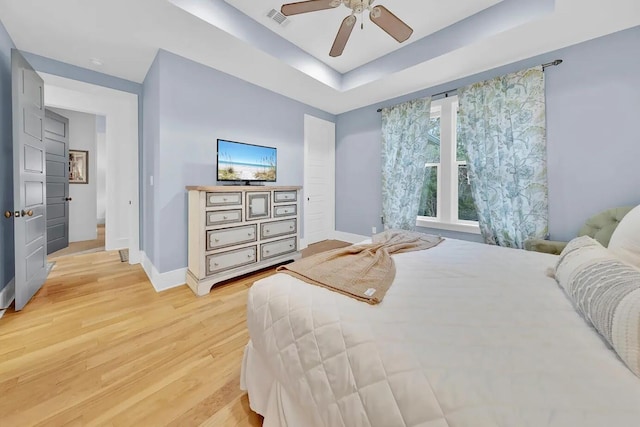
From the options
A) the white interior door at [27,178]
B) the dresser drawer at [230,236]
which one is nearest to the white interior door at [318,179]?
the dresser drawer at [230,236]

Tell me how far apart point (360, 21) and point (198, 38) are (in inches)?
62.9

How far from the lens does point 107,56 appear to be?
262 centimetres

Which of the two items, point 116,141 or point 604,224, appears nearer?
point 604,224

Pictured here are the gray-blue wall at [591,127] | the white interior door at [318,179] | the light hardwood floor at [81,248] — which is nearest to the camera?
the gray-blue wall at [591,127]

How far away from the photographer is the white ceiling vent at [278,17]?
2387 millimetres

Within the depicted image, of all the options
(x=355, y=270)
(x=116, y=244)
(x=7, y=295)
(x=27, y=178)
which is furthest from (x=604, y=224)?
(x=116, y=244)

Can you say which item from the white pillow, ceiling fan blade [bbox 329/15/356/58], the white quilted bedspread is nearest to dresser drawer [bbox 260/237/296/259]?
the white quilted bedspread

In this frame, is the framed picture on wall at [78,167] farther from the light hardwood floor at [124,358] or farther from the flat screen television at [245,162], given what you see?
the flat screen television at [245,162]

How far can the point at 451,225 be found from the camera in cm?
335

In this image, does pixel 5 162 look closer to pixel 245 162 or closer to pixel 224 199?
pixel 224 199

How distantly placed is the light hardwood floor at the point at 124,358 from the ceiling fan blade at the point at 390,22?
2.56 m

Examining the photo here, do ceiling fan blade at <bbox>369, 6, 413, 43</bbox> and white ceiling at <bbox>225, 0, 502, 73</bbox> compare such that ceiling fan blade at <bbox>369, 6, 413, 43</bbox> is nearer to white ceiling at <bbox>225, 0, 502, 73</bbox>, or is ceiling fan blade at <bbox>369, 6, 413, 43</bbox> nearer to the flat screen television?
white ceiling at <bbox>225, 0, 502, 73</bbox>

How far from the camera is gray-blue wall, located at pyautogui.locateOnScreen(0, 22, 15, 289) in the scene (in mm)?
2129

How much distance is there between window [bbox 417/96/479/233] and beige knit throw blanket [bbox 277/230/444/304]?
1.82 meters
